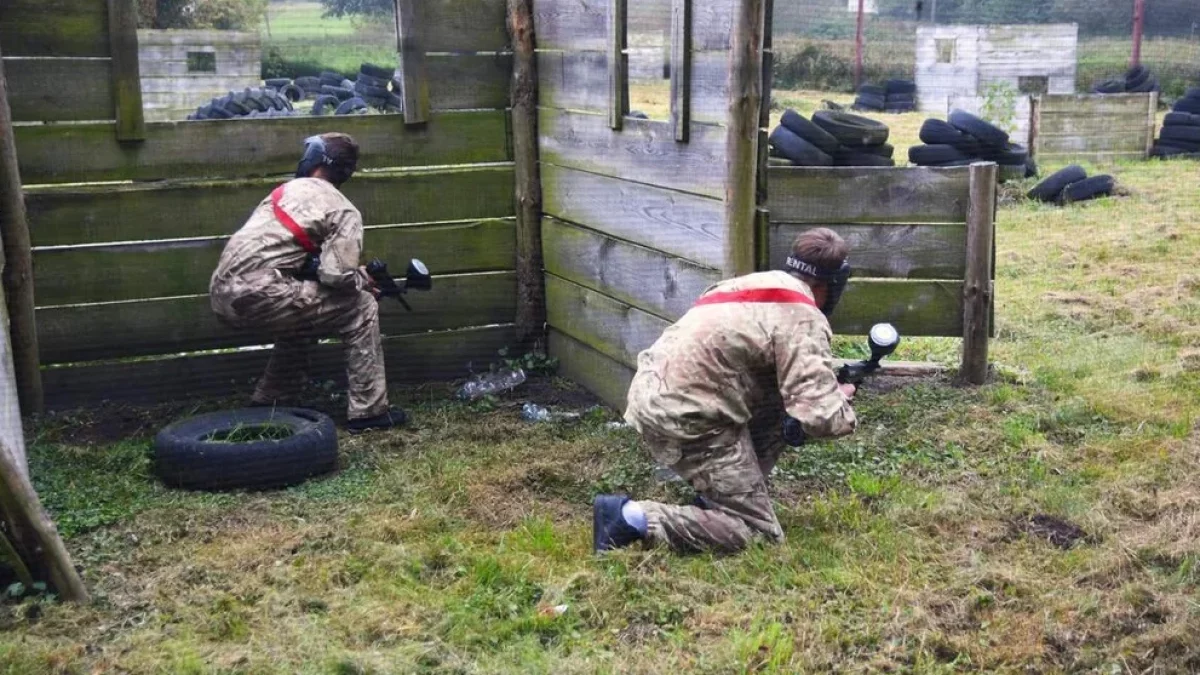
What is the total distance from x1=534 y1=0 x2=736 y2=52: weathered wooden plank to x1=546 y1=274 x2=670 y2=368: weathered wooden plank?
1364 millimetres

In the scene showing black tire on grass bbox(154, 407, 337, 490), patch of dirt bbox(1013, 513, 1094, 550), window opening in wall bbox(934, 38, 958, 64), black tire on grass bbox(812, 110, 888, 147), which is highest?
window opening in wall bbox(934, 38, 958, 64)

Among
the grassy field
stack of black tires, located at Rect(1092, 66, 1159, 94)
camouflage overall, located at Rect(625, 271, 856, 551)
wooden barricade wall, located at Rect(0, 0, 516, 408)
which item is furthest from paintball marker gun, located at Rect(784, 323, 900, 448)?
stack of black tires, located at Rect(1092, 66, 1159, 94)

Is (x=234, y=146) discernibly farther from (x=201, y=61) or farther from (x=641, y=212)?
(x=201, y=61)

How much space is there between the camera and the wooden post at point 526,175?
24.2 ft

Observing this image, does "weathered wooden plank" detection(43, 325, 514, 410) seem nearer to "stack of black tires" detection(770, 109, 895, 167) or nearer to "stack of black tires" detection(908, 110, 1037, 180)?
"stack of black tires" detection(770, 109, 895, 167)

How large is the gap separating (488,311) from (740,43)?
290 cm

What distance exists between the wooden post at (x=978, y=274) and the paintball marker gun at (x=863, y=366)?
7.04 feet

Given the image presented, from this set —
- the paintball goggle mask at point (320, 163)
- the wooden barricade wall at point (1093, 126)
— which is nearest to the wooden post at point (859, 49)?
the wooden barricade wall at point (1093, 126)

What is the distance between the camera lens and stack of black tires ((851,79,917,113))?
24.2 metres

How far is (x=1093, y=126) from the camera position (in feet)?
55.9

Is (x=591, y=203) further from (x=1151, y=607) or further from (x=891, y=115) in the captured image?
(x=891, y=115)

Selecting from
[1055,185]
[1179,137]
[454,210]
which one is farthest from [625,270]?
[1179,137]

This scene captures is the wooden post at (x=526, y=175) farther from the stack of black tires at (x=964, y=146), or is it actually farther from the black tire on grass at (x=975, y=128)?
the black tire on grass at (x=975, y=128)

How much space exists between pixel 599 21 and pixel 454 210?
1.51m
